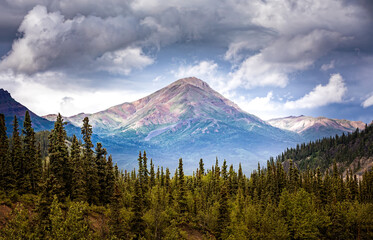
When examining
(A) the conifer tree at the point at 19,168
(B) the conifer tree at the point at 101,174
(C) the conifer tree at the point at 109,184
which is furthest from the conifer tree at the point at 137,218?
(A) the conifer tree at the point at 19,168

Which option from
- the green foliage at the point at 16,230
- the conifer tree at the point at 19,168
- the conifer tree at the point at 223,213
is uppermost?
the conifer tree at the point at 19,168

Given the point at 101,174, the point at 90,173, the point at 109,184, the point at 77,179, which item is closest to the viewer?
the point at 77,179

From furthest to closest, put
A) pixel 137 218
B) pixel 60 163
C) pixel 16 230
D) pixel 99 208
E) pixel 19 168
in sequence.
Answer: pixel 19 168, pixel 99 208, pixel 137 218, pixel 60 163, pixel 16 230

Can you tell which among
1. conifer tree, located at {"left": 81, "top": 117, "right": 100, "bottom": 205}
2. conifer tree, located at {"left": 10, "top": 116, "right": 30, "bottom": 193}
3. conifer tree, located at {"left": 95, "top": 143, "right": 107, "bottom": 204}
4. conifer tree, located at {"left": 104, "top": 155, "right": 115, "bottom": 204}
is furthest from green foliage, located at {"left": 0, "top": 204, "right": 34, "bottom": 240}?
conifer tree, located at {"left": 104, "top": 155, "right": 115, "bottom": 204}

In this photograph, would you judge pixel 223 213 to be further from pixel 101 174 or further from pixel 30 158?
pixel 30 158

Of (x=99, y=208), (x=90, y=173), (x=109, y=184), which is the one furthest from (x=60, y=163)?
(x=109, y=184)

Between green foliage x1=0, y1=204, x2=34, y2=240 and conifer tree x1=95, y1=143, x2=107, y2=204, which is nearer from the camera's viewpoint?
green foliage x1=0, y1=204, x2=34, y2=240

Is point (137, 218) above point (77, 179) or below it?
below

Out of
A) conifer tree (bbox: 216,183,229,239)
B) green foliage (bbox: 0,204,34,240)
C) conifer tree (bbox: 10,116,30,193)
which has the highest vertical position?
conifer tree (bbox: 10,116,30,193)

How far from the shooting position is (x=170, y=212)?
73.5m

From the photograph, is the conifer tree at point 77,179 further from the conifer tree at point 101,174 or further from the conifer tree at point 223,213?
the conifer tree at point 223,213

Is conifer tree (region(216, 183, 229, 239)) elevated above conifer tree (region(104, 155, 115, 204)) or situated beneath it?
situated beneath

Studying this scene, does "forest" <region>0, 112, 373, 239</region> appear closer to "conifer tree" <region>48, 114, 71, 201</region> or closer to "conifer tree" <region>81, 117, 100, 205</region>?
"conifer tree" <region>48, 114, 71, 201</region>

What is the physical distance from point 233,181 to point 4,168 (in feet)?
287
